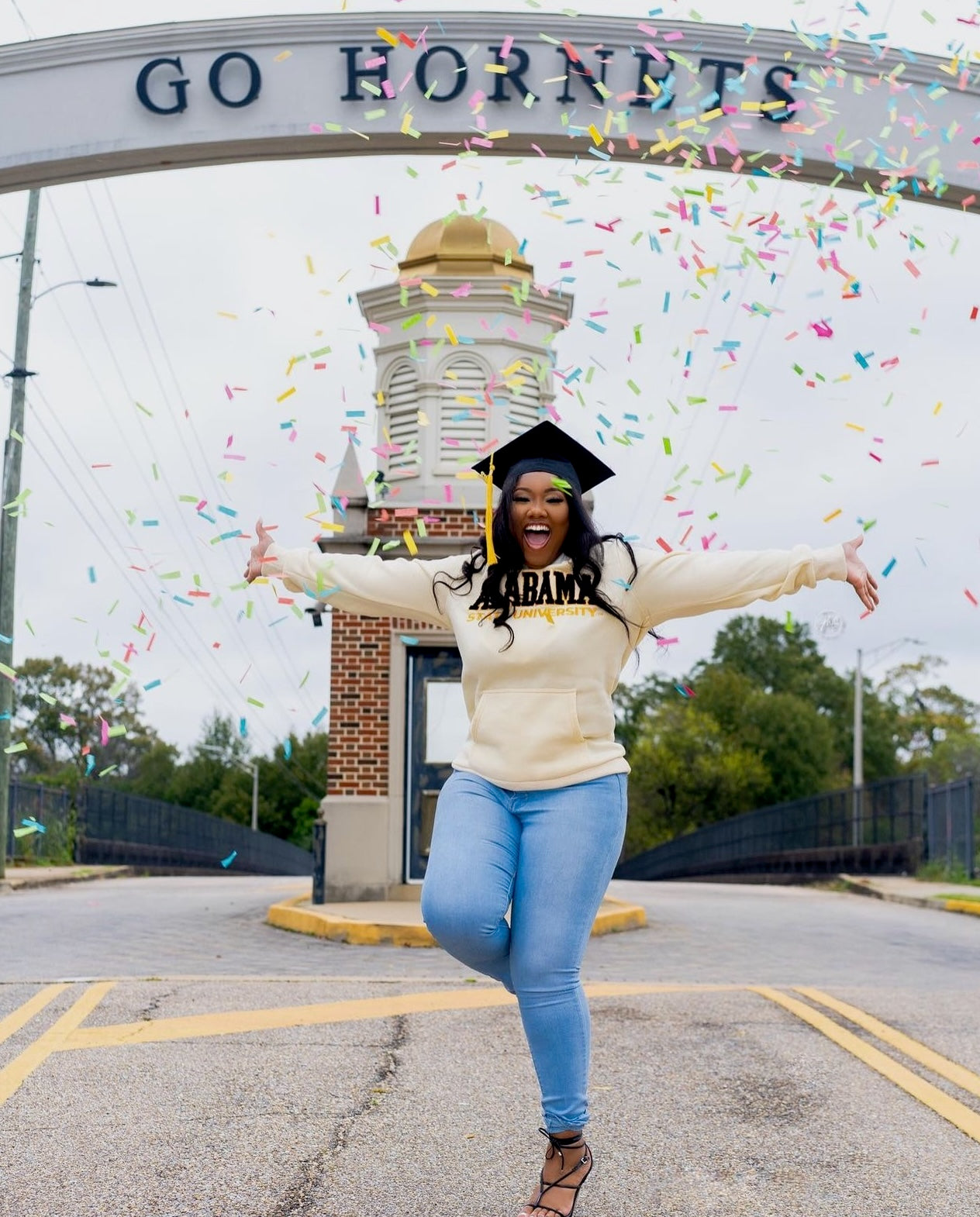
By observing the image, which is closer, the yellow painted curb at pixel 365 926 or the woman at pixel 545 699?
the woman at pixel 545 699

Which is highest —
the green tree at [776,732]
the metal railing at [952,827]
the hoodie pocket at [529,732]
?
the green tree at [776,732]

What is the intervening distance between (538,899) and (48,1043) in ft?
10.6

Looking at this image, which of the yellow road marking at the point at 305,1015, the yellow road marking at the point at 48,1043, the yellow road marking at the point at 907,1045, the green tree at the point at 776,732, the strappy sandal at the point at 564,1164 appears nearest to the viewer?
the strappy sandal at the point at 564,1164

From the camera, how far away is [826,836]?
32688 millimetres

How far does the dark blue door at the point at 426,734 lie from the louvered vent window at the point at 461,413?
2483 mm

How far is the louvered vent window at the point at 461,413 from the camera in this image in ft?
54.1

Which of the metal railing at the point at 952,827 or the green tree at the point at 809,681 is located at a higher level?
the green tree at the point at 809,681

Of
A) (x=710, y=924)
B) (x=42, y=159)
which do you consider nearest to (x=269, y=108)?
(x=42, y=159)

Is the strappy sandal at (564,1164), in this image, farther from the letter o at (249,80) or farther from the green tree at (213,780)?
the green tree at (213,780)

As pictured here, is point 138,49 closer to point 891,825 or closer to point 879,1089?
point 879,1089

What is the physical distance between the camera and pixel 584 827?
381 centimetres

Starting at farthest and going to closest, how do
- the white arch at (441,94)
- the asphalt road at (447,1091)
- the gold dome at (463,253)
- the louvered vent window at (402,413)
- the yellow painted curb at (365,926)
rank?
1. the gold dome at (463,253)
2. the louvered vent window at (402,413)
3. the yellow painted curb at (365,926)
4. the white arch at (441,94)
5. the asphalt road at (447,1091)

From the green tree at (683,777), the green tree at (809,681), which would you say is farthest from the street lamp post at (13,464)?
the green tree at (809,681)

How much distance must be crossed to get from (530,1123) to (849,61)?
6090 millimetres
